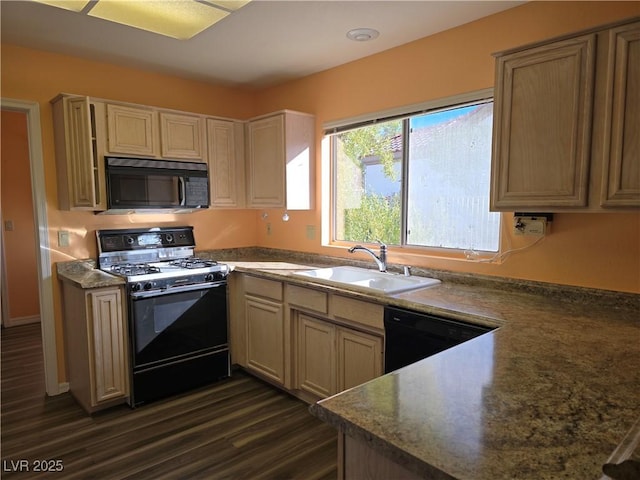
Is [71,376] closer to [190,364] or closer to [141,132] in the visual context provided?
[190,364]

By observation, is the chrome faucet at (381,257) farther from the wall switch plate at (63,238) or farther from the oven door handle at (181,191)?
the wall switch plate at (63,238)

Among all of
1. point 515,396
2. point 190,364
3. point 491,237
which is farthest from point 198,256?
point 515,396

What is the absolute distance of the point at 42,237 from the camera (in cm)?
288

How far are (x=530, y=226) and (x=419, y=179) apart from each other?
853 millimetres

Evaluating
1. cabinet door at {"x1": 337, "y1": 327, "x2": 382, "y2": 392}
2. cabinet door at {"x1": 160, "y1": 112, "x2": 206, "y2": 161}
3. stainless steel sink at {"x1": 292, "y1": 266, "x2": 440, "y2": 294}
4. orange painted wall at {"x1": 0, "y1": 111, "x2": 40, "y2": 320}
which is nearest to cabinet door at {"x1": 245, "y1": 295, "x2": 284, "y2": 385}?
stainless steel sink at {"x1": 292, "y1": 266, "x2": 440, "y2": 294}

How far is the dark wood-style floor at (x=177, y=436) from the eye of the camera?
2117 mm

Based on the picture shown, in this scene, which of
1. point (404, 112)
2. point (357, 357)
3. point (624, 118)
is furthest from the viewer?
point (404, 112)

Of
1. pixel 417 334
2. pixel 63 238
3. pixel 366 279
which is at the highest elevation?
pixel 63 238

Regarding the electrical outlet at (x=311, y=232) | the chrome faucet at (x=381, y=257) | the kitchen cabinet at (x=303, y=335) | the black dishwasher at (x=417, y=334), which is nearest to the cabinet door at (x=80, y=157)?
the kitchen cabinet at (x=303, y=335)

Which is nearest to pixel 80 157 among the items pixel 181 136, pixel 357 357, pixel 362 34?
pixel 181 136

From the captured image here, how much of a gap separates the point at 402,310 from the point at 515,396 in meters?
1.02

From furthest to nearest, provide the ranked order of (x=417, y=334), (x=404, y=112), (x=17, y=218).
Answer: (x=17, y=218) → (x=404, y=112) → (x=417, y=334)

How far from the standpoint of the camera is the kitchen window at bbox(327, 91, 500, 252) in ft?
8.11

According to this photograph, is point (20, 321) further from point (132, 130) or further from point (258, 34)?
point (258, 34)
